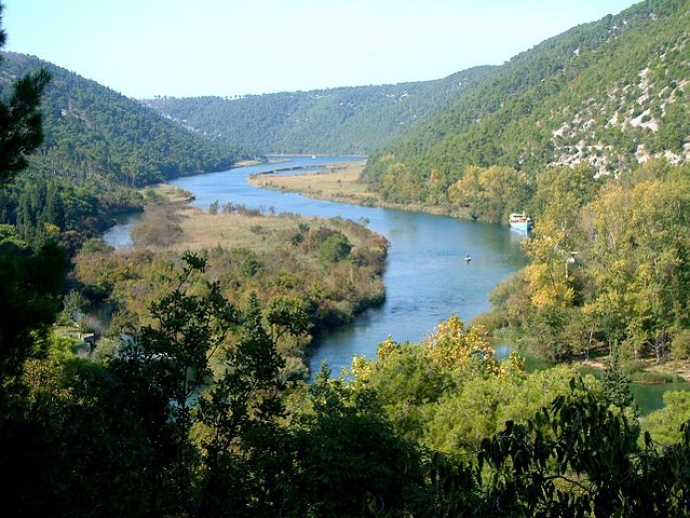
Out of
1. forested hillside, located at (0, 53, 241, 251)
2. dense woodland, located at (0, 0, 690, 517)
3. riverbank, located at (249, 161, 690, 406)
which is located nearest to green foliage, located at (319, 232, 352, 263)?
dense woodland, located at (0, 0, 690, 517)

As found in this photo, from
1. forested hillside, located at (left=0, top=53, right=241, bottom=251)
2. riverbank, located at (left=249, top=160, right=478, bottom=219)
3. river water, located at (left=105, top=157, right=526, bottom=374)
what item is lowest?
river water, located at (left=105, top=157, right=526, bottom=374)

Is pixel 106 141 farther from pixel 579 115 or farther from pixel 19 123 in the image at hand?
pixel 19 123

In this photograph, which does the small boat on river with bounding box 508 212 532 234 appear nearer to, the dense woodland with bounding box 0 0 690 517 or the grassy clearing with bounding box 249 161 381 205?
the dense woodland with bounding box 0 0 690 517

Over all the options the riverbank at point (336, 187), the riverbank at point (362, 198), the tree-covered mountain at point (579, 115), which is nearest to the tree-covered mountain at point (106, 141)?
the riverbank at point (336, 187)

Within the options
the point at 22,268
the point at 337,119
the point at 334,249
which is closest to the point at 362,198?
the point at 334,249

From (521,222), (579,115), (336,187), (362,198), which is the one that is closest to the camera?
(521,222)

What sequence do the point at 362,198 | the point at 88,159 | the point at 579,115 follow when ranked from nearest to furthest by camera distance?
1. the point at 579,115
2. the point at 362,198
3. the point at 88,159

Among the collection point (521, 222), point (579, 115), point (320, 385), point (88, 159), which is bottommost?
point (521, 222)

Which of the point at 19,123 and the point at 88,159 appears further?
the point at 88,159

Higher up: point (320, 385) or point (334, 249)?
point (320, 385)
